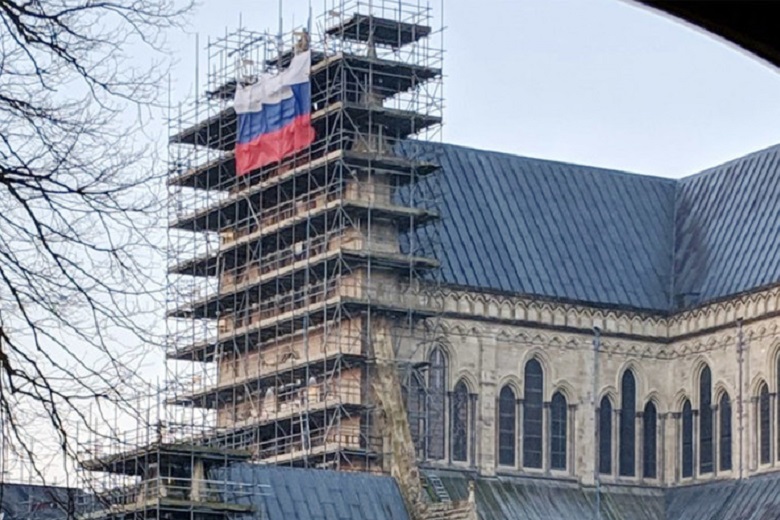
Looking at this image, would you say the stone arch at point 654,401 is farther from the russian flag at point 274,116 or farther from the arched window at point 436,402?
the russian flag at point 274,116

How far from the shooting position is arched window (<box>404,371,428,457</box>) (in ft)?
221

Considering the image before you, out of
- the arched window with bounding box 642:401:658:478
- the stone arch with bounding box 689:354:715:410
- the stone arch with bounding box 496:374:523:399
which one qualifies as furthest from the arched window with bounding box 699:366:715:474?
the stone arch with bounding box 496:374:523:399

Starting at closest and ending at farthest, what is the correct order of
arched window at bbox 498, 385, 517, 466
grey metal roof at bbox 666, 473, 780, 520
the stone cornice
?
1. grey metal roof at bbox 666, 473, 780, 520
2. the stone cornice
3. arched window at bbox 498, 385, 517, 466

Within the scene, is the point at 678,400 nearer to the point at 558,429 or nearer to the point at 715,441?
the point at 715,441

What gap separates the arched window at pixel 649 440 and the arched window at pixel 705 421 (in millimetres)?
1727

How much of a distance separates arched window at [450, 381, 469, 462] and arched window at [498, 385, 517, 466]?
1239mm

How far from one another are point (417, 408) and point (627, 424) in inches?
356

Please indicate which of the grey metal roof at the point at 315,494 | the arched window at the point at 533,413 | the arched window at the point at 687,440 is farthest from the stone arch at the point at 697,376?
the grey metal roof at the point at 315,494

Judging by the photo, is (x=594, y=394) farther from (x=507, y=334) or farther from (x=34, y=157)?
(x=34, y=157)

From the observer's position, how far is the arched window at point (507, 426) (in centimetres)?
7088

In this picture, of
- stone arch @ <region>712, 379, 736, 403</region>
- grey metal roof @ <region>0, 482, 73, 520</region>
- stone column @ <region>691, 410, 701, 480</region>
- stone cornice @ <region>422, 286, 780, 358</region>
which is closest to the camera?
grey metal roof @ <region>0, 482, 73, 520</region>

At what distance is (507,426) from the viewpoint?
234 ft

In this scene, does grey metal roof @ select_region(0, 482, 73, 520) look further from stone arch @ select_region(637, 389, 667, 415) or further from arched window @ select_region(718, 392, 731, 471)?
arched window @ select_region(718, 392, 731, 471)

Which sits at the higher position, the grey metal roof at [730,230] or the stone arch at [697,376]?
the grey metal roof at [730,230]
